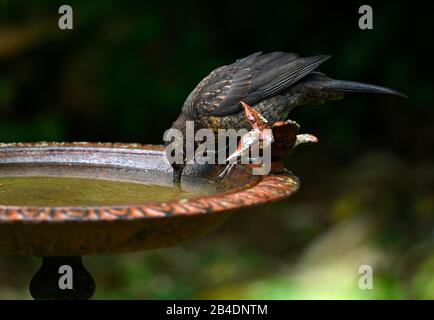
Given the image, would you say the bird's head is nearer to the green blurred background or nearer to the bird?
the bird

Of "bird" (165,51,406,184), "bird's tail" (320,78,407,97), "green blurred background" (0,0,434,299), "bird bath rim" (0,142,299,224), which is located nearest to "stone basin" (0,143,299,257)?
"bird bath rim" (0,142,299,224)

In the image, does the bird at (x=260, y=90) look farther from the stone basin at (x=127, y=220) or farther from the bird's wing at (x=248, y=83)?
the stone basin at (x=127, y=220)

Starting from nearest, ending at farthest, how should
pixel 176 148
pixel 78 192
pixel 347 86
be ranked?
pixel 78 192 < pixel 176 148 < pixel 347 86

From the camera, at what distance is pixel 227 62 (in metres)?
6.35

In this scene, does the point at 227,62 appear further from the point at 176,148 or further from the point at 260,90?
the point at 176,148

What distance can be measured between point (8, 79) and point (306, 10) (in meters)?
2.57

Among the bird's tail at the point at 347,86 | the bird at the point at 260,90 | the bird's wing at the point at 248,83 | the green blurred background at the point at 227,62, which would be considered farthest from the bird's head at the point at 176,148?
the green blurred background at the point at 227,62

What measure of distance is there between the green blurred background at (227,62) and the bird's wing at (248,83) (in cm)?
186

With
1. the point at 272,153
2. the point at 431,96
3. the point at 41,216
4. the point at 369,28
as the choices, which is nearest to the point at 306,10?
the point at 369,28

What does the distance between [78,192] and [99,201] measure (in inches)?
7.5

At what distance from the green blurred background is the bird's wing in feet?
6.10

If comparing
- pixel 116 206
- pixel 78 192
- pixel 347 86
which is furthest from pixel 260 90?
pixel 116 206

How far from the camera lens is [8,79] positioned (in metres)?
6.09

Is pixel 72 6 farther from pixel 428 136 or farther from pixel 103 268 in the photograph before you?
pixel 428 136
